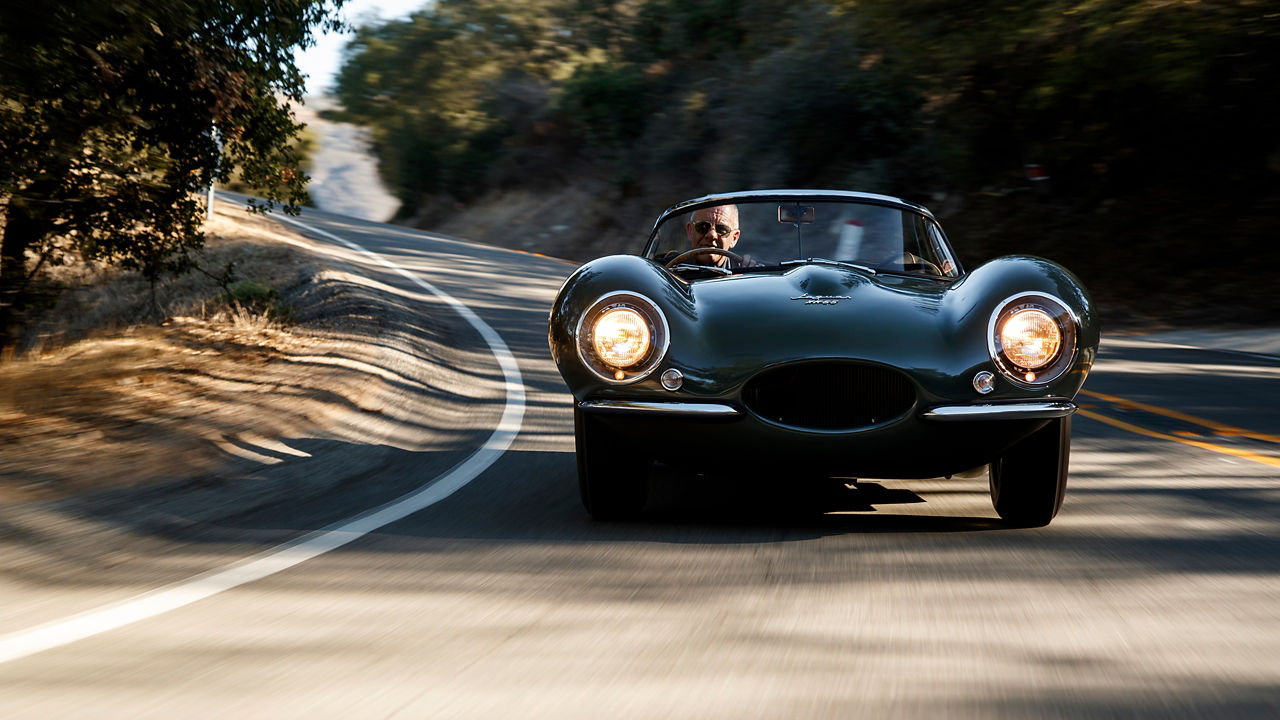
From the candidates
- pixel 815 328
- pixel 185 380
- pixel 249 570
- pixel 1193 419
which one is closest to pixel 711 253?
pixel 815 328

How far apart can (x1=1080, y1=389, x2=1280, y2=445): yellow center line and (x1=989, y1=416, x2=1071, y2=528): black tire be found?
331 cm

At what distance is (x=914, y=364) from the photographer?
466 centimetres

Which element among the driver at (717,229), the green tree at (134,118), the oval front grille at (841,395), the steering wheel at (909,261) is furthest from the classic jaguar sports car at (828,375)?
the green tree at (134,118)

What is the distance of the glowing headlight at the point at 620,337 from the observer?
483 cm

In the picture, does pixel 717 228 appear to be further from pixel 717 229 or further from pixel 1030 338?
pixel 1030 338

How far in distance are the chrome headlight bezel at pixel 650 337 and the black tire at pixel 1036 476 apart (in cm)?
140

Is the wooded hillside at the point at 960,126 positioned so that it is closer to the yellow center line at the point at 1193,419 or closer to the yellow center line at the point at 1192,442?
the yellow center line at the point at 1193,419

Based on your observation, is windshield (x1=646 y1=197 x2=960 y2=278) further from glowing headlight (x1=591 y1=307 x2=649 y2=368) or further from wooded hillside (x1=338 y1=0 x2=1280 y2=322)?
wooded hillside (x1=338 y1=0 x2=1280 y2=322)

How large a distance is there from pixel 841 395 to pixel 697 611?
118cm

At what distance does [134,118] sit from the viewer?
969 centimetres

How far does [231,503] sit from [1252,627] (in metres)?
4.00

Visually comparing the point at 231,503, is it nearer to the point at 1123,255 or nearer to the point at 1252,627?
the point at 1252,627

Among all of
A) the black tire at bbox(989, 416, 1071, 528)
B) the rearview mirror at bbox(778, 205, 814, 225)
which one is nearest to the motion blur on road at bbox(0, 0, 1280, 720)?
the black tire at bbox(989, 416, 1071, 528)

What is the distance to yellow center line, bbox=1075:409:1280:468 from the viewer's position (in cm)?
688
